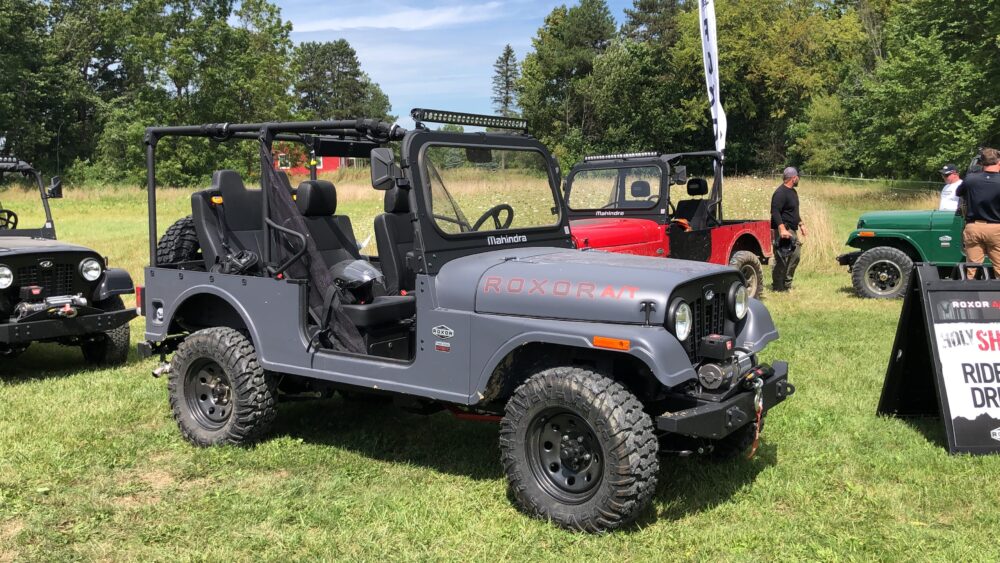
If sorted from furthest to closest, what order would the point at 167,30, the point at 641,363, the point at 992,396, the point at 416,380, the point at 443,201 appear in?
the point at 167,30 → the point at 992,396 → the point at 443,201 → the point at 416,380 → the point at 641,363

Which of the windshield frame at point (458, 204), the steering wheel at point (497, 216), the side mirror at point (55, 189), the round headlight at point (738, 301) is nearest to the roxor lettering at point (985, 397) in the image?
the round headlight at point (738, 301)

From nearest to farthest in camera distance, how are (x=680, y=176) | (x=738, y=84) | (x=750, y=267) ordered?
1. (x=680, y=176)
2. (x=750, y=267)
3. (x=738, y=84)

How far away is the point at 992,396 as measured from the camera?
509 cm

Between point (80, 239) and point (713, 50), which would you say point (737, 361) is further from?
point (80, 239)

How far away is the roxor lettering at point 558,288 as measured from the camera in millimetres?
3908

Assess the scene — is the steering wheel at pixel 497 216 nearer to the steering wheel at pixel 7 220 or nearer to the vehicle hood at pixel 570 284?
the vehicle hood at pixel 570 284

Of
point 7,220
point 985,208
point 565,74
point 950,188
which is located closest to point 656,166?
point 985,208

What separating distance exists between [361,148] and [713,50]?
899 cm

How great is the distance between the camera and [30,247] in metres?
7.41

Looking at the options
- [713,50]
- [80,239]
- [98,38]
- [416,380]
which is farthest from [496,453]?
[98,38]

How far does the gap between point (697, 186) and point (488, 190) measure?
19.9 ft

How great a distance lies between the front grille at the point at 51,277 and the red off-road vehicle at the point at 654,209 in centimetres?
525

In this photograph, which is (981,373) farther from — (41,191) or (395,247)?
(41,191)

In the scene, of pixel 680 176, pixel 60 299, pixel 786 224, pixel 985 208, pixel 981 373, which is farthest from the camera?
pixel 786 224
